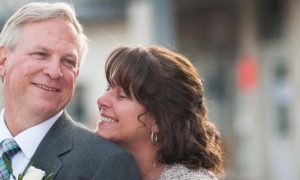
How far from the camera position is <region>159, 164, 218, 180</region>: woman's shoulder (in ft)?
14.1

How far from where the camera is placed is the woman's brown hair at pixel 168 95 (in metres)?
4.35

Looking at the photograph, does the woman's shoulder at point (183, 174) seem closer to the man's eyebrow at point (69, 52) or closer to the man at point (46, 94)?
the man at point (46, 94)

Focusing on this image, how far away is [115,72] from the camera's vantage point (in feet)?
14.3

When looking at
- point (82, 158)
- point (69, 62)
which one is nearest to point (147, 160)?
point (82, 158)

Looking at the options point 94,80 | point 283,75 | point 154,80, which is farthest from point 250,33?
point 154,80

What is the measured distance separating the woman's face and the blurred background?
27.9 ft

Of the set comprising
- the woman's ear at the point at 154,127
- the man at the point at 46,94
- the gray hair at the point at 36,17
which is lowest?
the woman's ear at the point at 154,127

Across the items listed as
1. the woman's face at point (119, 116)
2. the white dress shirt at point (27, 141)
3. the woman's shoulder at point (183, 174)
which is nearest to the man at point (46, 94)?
the white dress shirt at point (27, 141)

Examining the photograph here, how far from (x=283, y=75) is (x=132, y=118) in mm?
10643

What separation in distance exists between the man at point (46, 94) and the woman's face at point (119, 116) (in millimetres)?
158

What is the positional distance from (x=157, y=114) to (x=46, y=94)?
0.60m

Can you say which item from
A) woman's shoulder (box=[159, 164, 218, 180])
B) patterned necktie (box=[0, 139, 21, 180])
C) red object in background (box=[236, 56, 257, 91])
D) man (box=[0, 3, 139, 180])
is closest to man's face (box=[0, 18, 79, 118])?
man (box=[0, 3, 139, 180])

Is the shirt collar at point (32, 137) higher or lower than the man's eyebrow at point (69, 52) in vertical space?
lower

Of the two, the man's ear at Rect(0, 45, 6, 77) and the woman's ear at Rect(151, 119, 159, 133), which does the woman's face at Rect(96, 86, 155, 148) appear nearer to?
the woman's ear at Rect(151, 119, 159, 133)
